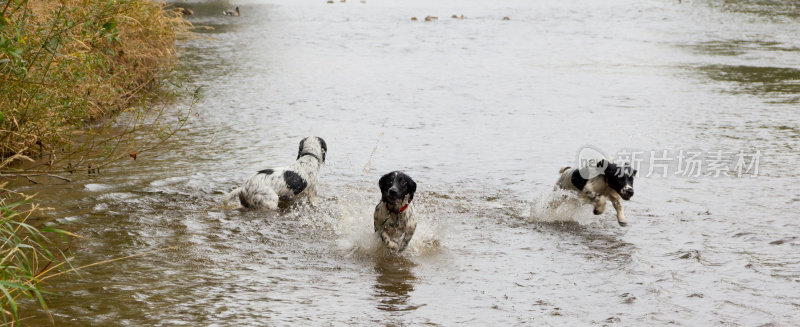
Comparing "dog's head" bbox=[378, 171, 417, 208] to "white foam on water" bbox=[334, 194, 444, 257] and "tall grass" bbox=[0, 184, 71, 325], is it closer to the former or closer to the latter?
"white foam on water" bbox=[334, 194, 444, 257]

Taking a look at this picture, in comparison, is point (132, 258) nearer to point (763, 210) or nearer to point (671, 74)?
point (763, 210)

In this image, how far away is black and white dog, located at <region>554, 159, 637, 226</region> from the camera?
25.9ft

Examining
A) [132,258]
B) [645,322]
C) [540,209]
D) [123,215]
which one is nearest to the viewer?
[645,322]

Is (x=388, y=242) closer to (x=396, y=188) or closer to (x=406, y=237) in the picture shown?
(x=406, y=237)

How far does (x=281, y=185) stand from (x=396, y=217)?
173 cm

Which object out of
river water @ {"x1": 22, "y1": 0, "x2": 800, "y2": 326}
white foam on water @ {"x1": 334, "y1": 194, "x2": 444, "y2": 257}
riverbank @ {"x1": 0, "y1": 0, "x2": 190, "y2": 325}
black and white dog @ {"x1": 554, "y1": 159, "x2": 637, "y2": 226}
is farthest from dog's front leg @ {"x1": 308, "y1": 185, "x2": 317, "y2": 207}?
black and white dog @ {"x1": 554, "y1": 159, "x2": 637, "y2": 226}

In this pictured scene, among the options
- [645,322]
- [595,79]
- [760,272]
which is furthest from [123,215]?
[595,79]

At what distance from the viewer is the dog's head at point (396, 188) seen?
6.87 m

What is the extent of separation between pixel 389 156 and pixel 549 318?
18.5ft

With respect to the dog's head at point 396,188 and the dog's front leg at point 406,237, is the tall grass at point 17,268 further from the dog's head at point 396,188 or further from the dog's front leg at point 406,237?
the dog's front leg at point 406,237

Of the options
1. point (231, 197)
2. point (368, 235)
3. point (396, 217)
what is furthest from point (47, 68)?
point (396, 217)

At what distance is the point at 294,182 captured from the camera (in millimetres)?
8344

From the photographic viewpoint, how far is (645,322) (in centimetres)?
550

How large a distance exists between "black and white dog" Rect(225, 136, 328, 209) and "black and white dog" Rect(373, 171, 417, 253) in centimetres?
149
